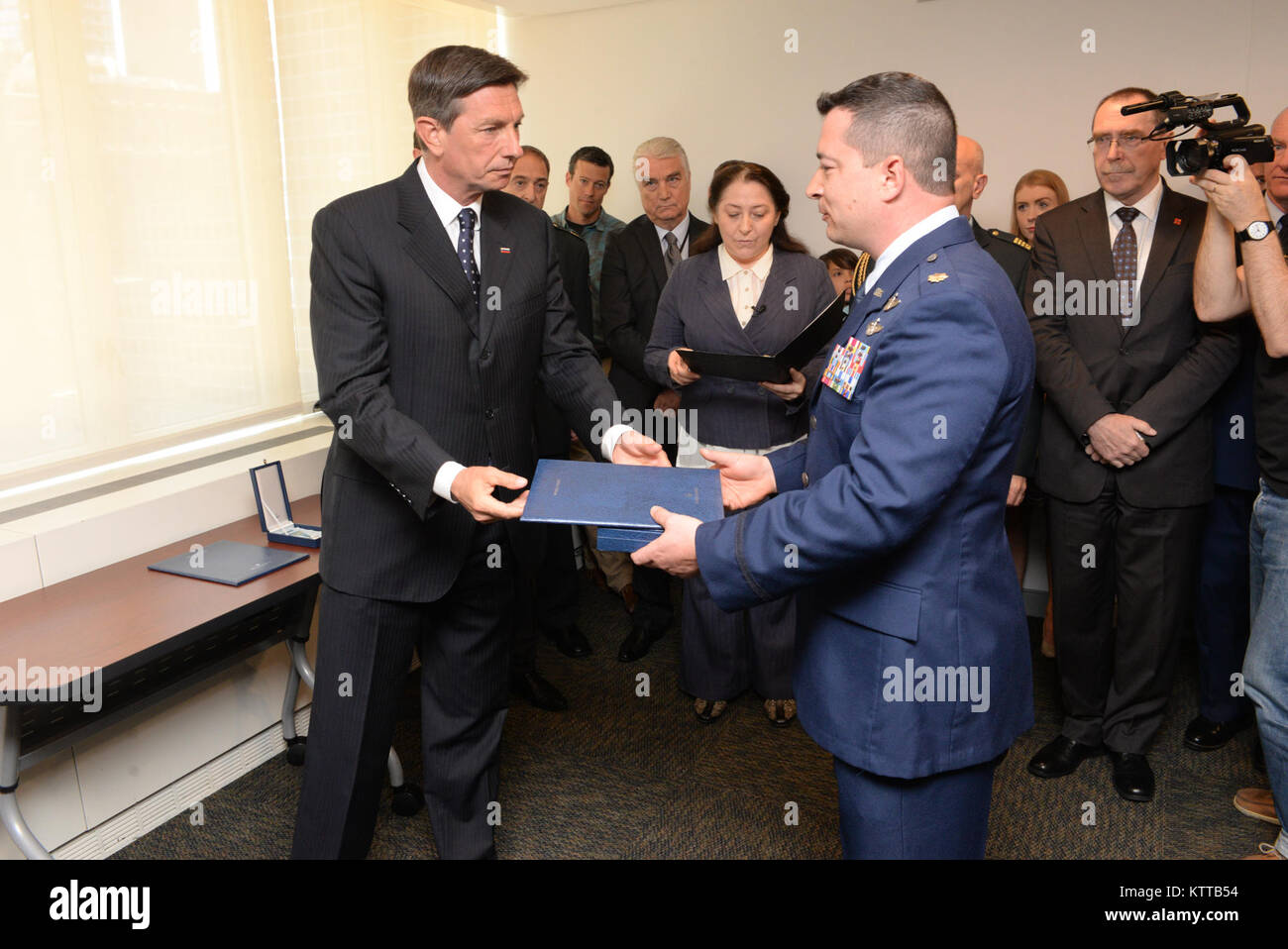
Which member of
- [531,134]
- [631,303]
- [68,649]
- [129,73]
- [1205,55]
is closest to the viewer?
[68,649]

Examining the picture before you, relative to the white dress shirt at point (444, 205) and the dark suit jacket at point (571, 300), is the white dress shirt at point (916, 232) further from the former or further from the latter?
the dark suit jacket at point (571, 300)

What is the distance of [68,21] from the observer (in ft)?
9.59

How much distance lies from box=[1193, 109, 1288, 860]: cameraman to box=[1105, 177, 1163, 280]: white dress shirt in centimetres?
19

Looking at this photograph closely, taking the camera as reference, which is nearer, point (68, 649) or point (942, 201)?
point (942, 201)

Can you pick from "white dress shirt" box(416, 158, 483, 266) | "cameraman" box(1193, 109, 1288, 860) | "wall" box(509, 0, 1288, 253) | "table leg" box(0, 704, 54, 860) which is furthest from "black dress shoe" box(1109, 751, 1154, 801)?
"table leg" box(0, 704, 54, 860)

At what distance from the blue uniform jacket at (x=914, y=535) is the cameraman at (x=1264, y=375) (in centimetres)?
91

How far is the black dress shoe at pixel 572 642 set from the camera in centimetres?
407

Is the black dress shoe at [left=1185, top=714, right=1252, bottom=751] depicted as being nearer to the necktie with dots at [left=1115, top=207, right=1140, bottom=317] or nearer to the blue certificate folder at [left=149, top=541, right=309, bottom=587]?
A: the necktie with dots at [left=1115, top=207, right=1140, bottom=317]

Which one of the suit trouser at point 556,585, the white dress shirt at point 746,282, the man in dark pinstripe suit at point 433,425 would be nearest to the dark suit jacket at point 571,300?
the suit trouser at point 556,585

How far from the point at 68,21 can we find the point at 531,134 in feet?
8.97

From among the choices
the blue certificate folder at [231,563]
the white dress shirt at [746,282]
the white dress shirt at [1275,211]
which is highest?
the white dress shirt at [1275,211]

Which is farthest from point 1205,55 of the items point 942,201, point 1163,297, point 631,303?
point 942,201
